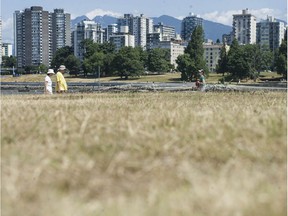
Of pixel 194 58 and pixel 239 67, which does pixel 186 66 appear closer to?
pixel 194 58

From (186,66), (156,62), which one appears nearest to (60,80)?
(186,66)

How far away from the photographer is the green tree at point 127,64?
570 feet

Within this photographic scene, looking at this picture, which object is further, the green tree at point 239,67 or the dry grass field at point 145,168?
the green tree at point 239,67

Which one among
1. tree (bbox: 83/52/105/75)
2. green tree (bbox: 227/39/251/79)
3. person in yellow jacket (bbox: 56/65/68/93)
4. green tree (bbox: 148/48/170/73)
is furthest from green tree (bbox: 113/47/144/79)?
person in yellow jacket (bbox: 56/65/68/93)

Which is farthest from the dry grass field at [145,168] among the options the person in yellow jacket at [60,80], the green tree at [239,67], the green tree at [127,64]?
the green tree at [127,64]

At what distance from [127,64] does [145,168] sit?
169 meters

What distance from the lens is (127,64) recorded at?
17388cm

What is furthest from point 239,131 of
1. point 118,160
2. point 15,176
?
point 15,176

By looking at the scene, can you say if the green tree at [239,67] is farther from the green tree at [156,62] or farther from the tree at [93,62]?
the green tree at [156,62]

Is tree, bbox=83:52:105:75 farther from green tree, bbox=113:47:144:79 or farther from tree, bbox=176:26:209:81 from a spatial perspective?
tree, bbox=176:26:209:81

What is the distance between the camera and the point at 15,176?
5117 mm

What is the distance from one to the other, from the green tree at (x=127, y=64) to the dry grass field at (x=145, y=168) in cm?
16667

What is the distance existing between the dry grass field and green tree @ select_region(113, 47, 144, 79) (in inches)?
6562

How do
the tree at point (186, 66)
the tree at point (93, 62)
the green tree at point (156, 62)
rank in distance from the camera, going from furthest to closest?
the green tree at point (156, 62)
the tree at point (93, 62)
the tree at point (186, 66)
